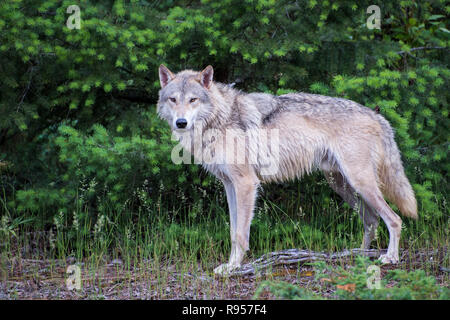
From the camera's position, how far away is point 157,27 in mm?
5973

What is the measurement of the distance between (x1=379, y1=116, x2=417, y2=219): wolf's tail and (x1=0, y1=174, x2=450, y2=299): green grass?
0.24m

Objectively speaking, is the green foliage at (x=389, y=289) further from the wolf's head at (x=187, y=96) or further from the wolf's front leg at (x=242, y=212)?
the wolf's head at (x=187, y=96)

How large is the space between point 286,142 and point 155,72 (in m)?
2.09

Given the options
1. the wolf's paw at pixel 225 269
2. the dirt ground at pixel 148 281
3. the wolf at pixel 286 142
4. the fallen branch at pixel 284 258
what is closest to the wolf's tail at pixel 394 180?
the wolf at pixel 286 142

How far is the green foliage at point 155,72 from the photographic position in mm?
5512

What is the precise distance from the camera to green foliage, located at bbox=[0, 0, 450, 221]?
551cm

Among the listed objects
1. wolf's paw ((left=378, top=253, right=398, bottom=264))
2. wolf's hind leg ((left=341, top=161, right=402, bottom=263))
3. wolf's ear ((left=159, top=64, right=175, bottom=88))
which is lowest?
wolf's paw ((left=378, top=253, right=398, bottom=264))

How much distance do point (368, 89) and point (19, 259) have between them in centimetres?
450

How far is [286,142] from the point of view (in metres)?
5.34

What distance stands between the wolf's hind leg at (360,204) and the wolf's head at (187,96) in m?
1.72

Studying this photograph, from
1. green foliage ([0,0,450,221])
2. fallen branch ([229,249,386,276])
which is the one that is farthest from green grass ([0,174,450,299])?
green foliage ([0,0,450,221])

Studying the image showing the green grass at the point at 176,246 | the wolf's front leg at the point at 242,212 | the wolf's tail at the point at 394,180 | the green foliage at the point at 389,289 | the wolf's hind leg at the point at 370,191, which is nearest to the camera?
the green foliage at the point at 389,289

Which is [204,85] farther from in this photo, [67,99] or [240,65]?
[67,99]

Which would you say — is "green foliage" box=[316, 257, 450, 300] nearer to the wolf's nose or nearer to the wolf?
the wolf
